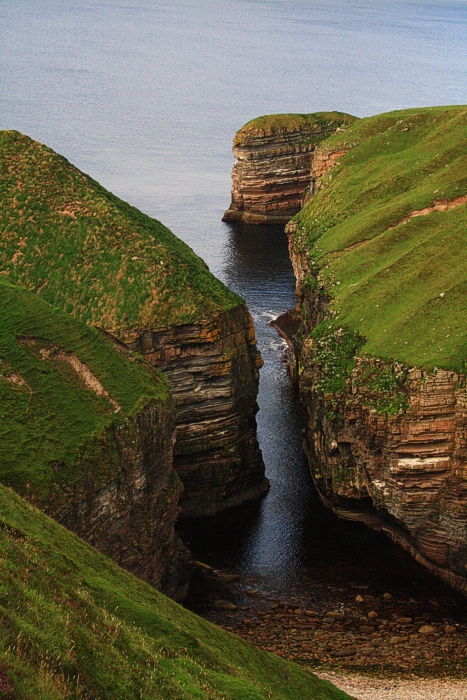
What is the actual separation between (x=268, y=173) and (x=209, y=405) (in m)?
85.5

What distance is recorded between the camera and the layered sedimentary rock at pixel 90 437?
50.9m

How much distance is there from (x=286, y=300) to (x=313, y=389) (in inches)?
1806

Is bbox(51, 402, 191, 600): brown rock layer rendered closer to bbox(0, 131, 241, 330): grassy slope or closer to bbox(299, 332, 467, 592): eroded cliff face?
bbox(299, 332, 467, 592): eroded cliff face

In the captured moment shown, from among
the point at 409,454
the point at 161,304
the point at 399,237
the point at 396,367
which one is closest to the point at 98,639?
the point at 409,454

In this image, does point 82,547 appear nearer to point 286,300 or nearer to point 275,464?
point 275,464

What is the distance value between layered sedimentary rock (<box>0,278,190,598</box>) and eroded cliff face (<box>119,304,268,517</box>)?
8.07 meters

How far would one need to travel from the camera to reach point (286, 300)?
114375 millimetres

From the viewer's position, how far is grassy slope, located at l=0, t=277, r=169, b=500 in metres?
51.0

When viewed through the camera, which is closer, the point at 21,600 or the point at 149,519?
the point at 21,600

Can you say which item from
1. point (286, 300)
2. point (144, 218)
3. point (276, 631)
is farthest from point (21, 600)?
point (286, 300)

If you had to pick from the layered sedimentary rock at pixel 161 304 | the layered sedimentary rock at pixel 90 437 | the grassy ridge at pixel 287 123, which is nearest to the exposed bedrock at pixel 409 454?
the layered sedimentary rock at pixel 161 304

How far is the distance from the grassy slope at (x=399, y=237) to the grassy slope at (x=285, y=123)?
39.7m

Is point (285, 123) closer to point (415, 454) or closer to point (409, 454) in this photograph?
point (409, 454)

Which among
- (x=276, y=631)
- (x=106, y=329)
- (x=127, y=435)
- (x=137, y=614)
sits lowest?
(x=276, y=631)
